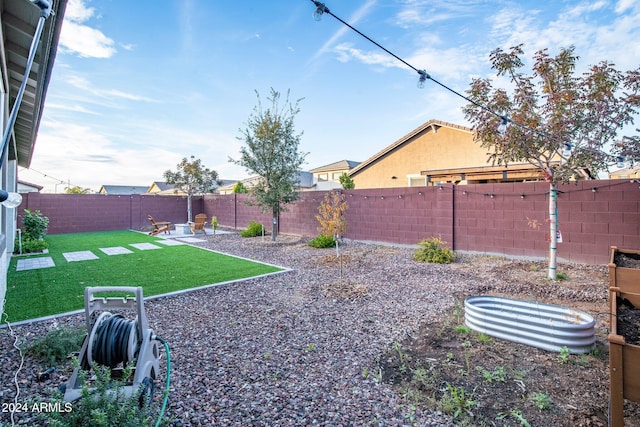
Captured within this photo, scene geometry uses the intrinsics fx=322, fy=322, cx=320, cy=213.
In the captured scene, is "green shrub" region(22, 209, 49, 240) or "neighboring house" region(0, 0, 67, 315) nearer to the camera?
"neighboring house" region(0, 0, 67, 315)

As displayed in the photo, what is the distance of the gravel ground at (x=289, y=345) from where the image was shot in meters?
2.21

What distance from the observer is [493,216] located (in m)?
7.77

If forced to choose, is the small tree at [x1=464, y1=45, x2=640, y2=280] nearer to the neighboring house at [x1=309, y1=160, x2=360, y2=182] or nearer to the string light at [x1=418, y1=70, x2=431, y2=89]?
the string light at [x1=418, y1=70, x2=431, y2=89]

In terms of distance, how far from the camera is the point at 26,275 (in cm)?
627

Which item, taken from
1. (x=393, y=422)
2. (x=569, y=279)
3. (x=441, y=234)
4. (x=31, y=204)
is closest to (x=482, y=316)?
(x=393, y=422)

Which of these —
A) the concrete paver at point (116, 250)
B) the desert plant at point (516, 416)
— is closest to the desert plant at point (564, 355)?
the desert plant at point (516, 416)

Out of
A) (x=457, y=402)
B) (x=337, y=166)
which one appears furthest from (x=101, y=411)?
(x=337, y=166)

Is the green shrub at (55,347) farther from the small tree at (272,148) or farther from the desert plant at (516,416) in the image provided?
the small tree at (272,148)

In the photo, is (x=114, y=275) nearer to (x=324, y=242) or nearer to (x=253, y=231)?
(x=324, y=242)

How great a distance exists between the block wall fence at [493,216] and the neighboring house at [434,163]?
238 inches

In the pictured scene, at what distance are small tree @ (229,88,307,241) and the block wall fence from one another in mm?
1804

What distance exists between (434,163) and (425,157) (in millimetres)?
688

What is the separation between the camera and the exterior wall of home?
1603cm

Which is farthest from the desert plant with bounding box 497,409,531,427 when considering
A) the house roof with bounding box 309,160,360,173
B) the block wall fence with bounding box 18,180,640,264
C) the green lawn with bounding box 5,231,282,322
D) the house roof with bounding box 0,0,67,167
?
the house roof with bounding box 309,160,360,173
